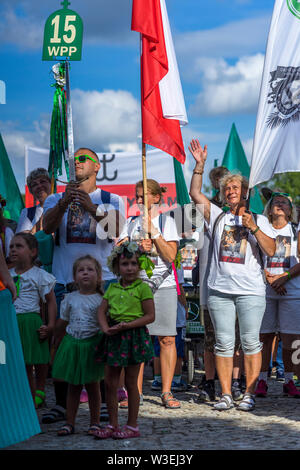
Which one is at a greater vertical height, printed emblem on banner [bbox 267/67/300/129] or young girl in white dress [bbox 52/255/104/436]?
printed emblem on banner [bbox 267/67/300/129]

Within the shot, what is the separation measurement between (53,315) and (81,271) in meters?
0.53

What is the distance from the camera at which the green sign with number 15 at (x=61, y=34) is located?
611 cm

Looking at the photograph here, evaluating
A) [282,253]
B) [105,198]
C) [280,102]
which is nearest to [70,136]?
[105,198]

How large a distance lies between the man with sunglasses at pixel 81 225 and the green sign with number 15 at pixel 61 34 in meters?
0.88

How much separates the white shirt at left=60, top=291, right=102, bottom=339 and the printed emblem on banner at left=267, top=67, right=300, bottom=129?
219cm

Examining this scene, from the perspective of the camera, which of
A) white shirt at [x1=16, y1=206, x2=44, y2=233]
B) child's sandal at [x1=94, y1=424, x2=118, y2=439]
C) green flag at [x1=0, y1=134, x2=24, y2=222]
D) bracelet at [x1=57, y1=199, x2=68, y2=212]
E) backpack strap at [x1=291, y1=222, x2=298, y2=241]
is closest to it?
child's sandal at [x1=94, y1=424, x2=118, y2=439]

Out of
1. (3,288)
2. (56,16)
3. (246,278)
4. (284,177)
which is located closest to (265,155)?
(246,278)

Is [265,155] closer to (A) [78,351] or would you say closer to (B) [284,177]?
(A) [78,351]

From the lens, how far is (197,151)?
6574 millimetres

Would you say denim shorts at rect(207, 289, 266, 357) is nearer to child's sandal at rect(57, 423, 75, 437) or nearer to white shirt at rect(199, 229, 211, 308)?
white shirt at rect(199, 229, 211, 308)

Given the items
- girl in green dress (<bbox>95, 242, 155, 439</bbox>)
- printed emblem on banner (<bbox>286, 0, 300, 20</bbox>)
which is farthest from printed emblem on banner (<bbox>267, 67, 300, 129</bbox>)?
girl in green dress (<bbox>95, 242, 155, 439</bbox>)

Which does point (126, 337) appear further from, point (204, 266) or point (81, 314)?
point (204, 266)

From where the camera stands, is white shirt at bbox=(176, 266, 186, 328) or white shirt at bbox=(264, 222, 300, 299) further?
white shirt at bbox=(176, 266, 186, 328)

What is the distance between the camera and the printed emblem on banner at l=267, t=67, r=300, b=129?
6.11 m
